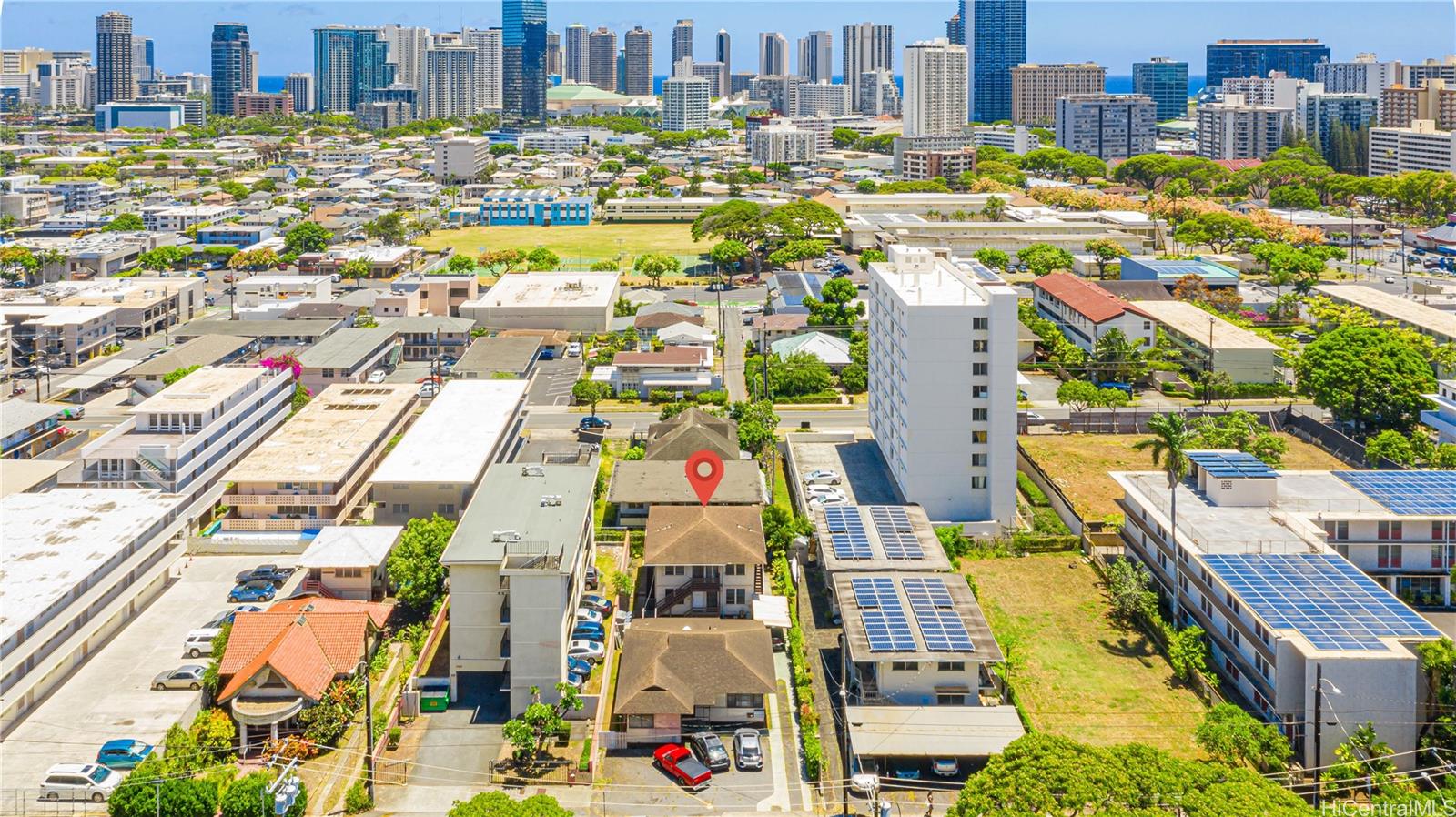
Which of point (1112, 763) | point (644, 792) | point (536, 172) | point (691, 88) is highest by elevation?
point (691, 88)

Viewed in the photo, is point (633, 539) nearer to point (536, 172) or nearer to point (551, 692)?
point (551, 692)

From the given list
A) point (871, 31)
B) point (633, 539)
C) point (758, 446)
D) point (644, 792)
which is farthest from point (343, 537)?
point (871, 31)

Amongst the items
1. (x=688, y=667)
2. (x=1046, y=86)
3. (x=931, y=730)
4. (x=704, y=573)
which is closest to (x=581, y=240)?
(x=704, y=573)

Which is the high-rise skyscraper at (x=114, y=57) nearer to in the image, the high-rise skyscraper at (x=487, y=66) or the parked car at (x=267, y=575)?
the high-rise skyscraper at (x=487, y=66)

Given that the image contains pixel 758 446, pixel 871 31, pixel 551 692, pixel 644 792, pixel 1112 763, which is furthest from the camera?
pixel 871 31

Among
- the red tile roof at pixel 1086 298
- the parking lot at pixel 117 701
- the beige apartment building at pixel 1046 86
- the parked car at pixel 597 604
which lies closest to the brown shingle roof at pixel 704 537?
the parked car at pixel 597 604

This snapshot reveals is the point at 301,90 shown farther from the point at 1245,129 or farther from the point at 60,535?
the point at 60,535

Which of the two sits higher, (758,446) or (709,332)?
(709,332)
